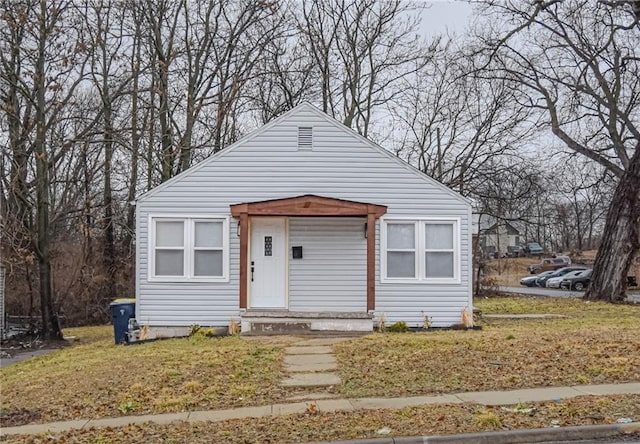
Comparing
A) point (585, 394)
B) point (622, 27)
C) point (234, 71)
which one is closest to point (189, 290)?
point (585, 394)

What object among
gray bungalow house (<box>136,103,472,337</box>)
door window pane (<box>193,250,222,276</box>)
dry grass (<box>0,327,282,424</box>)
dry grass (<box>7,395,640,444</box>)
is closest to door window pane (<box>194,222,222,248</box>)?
gray bungalow house (<box>136,103,472,337</box>)

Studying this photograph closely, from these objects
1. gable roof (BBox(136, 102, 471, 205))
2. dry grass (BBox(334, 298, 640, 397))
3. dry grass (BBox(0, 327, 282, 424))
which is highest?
gable roof (BBox(136, 102, 471, 205))

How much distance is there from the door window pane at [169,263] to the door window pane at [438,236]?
585 cm

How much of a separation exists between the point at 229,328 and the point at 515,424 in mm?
9422

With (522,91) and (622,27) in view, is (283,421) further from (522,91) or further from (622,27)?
(522,91)

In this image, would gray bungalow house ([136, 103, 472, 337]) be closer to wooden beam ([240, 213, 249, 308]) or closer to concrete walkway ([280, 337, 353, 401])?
wooden beam ([240, 213, 249, 308])

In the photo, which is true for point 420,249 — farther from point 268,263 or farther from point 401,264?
point 268,263

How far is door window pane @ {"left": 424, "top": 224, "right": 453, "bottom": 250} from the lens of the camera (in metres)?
15.9

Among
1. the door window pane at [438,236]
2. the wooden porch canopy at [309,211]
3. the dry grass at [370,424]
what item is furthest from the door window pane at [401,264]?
the dry grass at [370,424]

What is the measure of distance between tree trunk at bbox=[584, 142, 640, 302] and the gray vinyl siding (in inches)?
486

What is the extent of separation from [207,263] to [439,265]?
18.1 ft

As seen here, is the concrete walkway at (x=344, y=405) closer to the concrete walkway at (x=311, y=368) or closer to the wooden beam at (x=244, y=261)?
the concrete walkway at (x=311, y=368)

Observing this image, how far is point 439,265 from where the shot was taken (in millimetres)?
15836

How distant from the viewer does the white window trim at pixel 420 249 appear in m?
15.8
